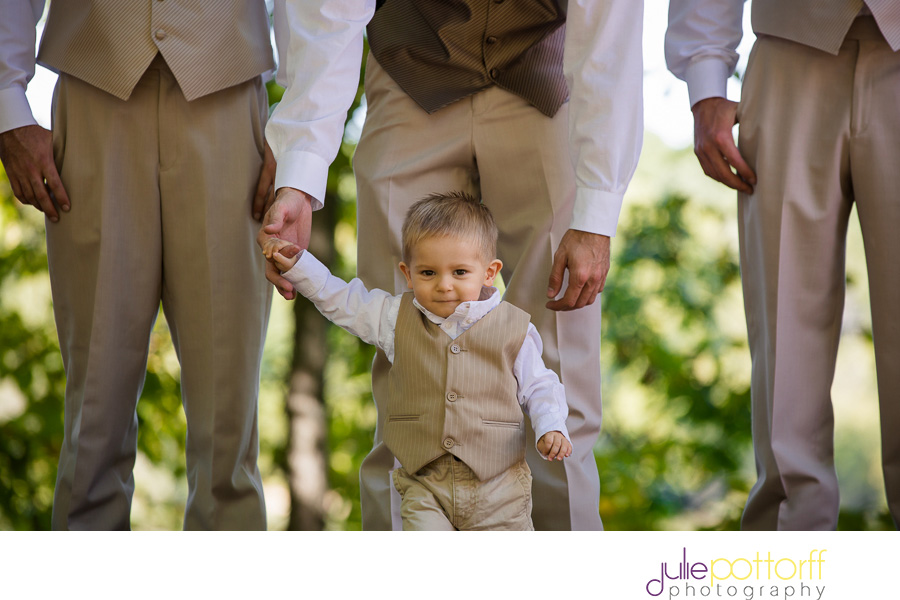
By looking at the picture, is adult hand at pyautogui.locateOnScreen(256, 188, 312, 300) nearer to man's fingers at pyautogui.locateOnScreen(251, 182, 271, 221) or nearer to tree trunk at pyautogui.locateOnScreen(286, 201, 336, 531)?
man's fingers at pyautogui.locateOnScreen(251, 182, 271, 221)

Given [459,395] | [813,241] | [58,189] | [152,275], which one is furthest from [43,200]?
[813,241]

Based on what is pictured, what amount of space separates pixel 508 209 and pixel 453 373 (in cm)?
46

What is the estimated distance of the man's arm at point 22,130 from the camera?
1.93 meters

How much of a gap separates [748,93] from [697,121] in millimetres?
167

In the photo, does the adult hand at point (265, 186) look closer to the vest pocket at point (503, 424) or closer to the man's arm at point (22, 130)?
the man's arm at point (22, 130)

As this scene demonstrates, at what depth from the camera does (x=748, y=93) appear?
6.42 feet

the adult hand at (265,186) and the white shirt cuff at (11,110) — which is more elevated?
the white shirt cuff at (11,110)

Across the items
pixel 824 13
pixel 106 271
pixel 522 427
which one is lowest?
pixel 522 427

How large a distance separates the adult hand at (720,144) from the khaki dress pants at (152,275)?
1092mm

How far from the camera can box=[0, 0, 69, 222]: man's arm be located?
1.93m

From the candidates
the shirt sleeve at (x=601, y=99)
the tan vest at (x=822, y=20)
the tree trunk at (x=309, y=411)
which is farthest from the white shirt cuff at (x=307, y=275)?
the tree trunk at (x=309, y=411)

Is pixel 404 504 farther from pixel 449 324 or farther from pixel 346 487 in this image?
pixel 346 487
